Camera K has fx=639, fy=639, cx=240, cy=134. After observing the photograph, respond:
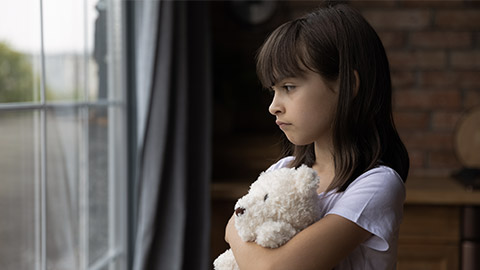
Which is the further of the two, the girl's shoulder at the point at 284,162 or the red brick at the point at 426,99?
the red brick at the point at 426,99

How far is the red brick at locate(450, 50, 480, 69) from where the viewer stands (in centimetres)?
277

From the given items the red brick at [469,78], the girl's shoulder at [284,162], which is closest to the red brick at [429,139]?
the red brick at [469,78]

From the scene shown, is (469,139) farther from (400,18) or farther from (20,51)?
(20,51)

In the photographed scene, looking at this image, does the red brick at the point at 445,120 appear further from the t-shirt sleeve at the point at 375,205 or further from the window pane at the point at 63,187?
the t-shirt sleeve at the point at 375,205

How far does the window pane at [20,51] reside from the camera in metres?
1.33

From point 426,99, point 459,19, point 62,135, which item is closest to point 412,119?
point 426,99

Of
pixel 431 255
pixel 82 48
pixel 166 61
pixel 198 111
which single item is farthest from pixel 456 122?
pixel 82 48

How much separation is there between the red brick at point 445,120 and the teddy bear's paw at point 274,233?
196cm

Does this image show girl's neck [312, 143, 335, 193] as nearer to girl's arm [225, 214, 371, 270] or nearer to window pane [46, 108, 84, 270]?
girl's arm [225, 214, 371, 270]

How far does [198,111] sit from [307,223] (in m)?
1.34

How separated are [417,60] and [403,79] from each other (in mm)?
103

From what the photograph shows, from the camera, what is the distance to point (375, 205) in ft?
3.33

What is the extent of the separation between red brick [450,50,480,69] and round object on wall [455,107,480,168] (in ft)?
0.95

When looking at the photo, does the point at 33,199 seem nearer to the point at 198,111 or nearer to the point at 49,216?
the point at 49,216
